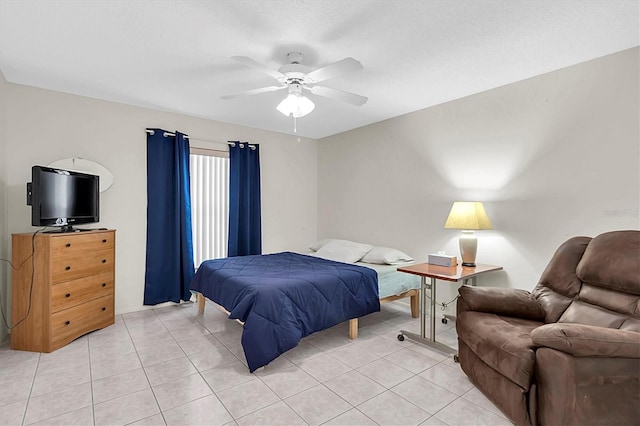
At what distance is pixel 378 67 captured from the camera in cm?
279

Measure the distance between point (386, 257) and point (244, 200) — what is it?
88.8 inches

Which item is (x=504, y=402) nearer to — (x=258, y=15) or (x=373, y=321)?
(x=373, y=321)

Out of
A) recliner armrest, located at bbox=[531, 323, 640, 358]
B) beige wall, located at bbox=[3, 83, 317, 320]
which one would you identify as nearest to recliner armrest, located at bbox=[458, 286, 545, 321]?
recliner armrest, located at bbox=[531, 323, 640, 358]

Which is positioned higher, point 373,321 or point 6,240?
point 6,240

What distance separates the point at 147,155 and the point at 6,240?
5.21 ft

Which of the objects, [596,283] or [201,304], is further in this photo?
[201,304]

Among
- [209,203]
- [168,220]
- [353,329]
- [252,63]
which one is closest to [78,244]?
[168,220]

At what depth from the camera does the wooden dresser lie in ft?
9.16

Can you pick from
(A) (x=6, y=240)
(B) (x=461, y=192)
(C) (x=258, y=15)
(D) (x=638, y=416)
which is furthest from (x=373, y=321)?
(A) (x=6, y=240)

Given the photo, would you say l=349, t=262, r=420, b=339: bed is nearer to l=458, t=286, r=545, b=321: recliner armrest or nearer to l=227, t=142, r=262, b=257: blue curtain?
l=458, t=286, r=545, b=321: recliner armrest

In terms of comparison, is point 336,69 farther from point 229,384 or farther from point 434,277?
point 229,384

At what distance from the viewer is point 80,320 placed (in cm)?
306

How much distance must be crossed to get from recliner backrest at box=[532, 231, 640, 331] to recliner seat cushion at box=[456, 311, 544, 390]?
0.25 meters

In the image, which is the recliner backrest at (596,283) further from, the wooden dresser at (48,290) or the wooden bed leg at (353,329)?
the wooden dresser at (48,290)
